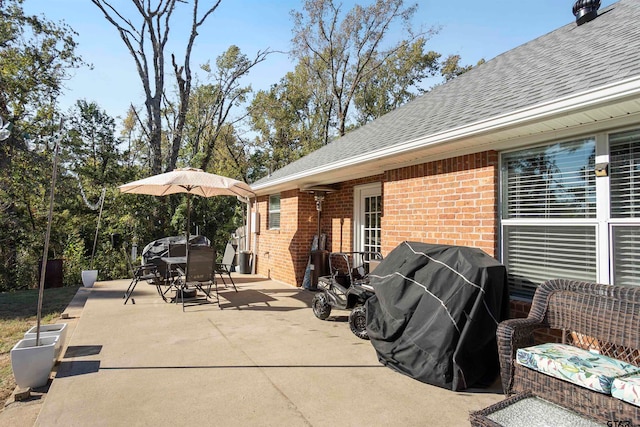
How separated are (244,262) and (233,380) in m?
8.04

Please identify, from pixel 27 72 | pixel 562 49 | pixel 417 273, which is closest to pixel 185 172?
pixel 417 273

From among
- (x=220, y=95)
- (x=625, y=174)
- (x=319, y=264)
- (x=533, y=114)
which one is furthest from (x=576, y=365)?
(x=220, y=95)

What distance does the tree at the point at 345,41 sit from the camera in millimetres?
20969

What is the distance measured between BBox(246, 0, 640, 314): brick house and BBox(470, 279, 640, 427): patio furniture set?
1.67ft

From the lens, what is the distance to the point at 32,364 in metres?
3.47

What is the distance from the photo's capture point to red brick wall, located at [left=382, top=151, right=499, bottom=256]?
4301 mm

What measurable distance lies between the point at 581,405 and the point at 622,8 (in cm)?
569

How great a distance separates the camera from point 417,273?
155 inches

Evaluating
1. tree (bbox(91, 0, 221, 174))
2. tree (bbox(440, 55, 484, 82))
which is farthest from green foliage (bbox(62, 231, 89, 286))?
tree (bbox(440, 55, 484, 82))

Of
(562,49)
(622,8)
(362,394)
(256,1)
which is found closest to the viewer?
(362,394)

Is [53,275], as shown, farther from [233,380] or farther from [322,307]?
[233,380]

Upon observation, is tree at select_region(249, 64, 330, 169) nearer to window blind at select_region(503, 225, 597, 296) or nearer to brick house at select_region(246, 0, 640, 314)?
brick house at select_region(246, 0, 640, 314)

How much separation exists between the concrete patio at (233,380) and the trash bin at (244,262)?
18.3 feet

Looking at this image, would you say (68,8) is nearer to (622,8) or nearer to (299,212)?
(299,212)
